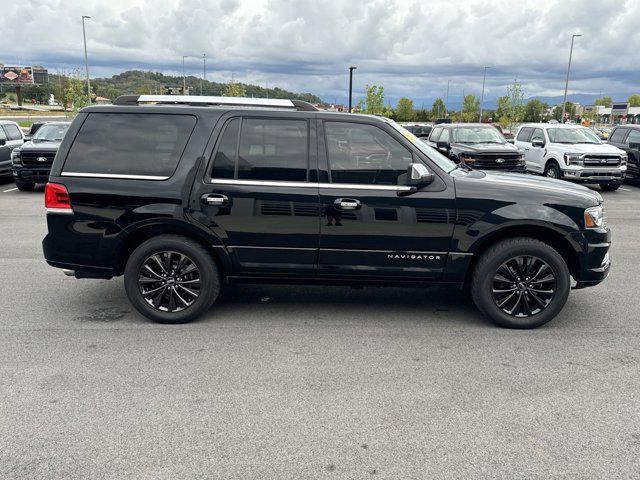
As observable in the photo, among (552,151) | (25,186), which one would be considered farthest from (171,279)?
(552,151)

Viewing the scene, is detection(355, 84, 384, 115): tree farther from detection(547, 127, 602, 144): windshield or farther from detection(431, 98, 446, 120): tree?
detection(431, 98, 446, 120): tree

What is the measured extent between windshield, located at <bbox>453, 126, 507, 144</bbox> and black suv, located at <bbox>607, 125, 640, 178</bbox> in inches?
157

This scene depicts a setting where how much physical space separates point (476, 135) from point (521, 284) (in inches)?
489

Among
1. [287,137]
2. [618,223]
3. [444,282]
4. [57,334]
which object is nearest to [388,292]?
[444,282]

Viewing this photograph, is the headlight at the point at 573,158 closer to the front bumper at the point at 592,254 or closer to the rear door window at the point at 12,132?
the front bumper at the point at 592,254

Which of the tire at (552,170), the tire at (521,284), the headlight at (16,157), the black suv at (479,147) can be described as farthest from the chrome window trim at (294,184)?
the tire at (552,170)

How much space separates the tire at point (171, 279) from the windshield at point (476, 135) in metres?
12.8

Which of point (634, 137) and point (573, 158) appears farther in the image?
point (634, 137)

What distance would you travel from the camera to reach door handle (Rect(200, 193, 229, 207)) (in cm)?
474

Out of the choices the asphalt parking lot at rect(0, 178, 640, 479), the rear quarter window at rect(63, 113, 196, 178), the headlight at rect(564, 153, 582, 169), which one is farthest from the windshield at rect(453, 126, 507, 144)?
the rear quarter window at rect(63, 113, 196, 178)

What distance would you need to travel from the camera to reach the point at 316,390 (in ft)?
12.4

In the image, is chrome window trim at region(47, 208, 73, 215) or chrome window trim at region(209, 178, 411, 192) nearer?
chrome window trim at region(209, 178, 411, 192)

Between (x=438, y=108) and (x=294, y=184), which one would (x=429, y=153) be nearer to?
(x=294, y=184)

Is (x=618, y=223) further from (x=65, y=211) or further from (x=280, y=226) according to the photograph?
(x=65, y=211)
